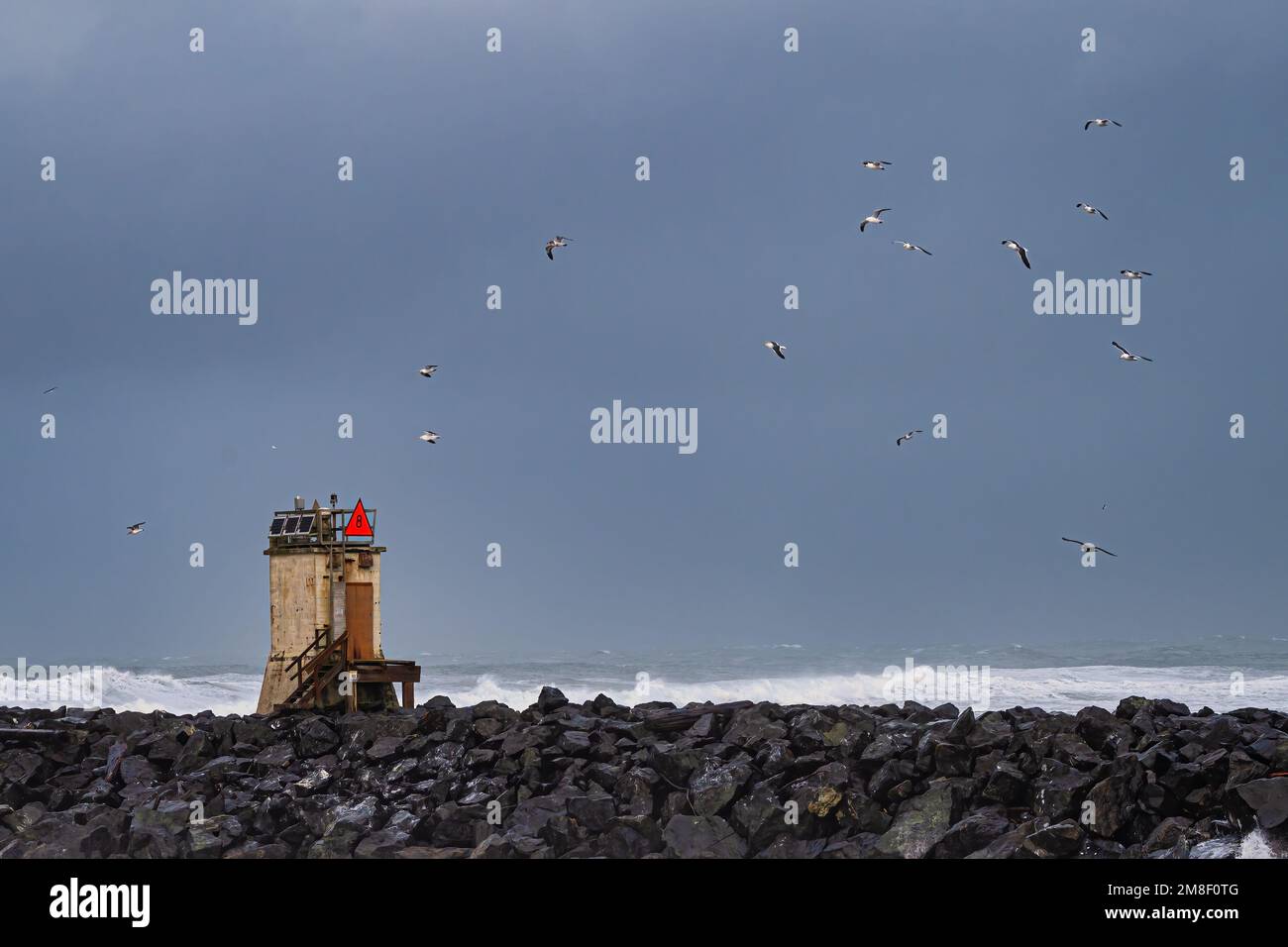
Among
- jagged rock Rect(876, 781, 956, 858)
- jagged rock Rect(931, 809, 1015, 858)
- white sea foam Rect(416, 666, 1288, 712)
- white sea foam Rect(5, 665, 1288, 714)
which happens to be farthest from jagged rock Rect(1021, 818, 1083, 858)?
white sea foam Rect(416, 666, 1288, 712)

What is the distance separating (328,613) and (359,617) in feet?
2.32

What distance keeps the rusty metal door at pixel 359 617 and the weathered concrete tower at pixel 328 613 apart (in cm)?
2

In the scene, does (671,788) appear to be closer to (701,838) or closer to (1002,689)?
(701,838)

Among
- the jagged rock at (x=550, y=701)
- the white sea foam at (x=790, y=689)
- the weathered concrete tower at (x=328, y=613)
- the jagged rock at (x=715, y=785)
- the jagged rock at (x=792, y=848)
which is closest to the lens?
the jagged rock at (x=792, y=848)

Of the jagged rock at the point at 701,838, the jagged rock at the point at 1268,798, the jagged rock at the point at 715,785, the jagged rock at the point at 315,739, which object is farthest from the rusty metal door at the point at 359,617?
the jagged rock at the point at 1268,798

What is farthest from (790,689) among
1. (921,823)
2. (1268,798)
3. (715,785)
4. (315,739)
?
(1268,798)

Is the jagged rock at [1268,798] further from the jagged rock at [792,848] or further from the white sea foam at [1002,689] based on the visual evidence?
the white sea foam at [1002,689]

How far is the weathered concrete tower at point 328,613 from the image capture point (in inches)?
1209

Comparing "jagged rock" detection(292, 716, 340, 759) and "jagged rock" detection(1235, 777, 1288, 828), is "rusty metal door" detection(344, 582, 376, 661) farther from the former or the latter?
"jagged rock" detection(1235, 777, 1288, 828)

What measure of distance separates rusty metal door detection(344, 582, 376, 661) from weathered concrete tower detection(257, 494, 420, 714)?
0.08 ft

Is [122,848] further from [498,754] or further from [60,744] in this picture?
[60,744]
